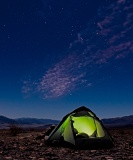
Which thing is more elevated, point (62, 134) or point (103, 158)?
point (62, 134)

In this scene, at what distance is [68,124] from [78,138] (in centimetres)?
115

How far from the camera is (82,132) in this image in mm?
15984

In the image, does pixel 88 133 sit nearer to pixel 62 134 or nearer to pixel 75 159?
pixel 62 134

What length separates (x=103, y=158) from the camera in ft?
36.0

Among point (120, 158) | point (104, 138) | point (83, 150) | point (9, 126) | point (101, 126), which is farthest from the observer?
point (9, 126)

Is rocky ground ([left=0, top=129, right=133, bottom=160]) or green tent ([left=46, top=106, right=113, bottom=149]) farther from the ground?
green tent ([left=46, top=106, right=113, bottom=149])

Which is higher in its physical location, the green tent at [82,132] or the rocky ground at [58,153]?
the green tent at [82,132]

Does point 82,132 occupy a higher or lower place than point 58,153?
higher

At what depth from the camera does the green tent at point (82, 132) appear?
565 inches

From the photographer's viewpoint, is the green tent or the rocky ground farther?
the green tent

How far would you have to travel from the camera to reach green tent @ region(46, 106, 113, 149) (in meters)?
14.4

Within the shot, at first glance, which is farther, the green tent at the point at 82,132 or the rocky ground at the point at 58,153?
the green tent at the point at 82,132

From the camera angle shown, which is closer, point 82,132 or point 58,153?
point 58,153

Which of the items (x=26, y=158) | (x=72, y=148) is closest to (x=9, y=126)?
(x=72, y=148)
